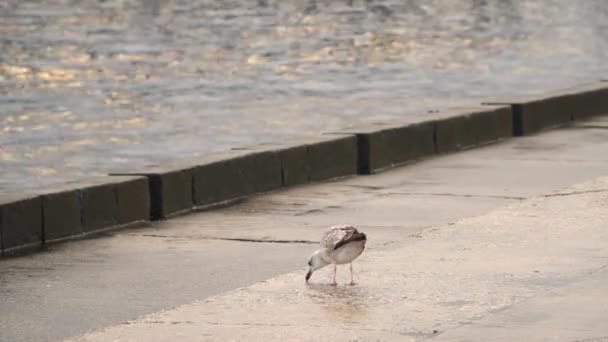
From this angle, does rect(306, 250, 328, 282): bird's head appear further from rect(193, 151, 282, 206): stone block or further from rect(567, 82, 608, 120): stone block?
rect(567, 82, 608, 120): stone block

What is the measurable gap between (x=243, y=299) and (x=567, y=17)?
40.1 m

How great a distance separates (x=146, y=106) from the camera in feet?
78.9

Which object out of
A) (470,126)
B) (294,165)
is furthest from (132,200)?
(470,126)

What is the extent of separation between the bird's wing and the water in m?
6.98

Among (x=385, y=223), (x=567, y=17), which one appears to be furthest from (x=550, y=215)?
(x=567, y=17)

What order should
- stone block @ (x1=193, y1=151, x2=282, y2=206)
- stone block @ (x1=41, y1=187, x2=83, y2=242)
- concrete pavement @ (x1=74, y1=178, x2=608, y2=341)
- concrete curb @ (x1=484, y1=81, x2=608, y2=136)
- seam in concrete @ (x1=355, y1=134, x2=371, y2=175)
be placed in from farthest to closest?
concrete curb @ (x1=484, y1=81, x2=608, y2=136)
seam in concrete @ (x1=355, y1=134, x2=371, y2=175)
stone block @ (x1=193, y1=151, x2=282, y2=206)
stone block @ (x1=41, y1=187, x2=83, y2=242)
concrete pavement @ (x1=74, y1=178, x2=608, y2=341)

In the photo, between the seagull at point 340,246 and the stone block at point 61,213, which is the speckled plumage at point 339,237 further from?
the stone block at point 61,213

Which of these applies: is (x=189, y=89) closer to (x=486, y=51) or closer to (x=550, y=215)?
(x=486, y=51)

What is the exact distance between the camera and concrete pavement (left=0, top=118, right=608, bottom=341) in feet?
27.8

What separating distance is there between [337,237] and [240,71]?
68.6ft

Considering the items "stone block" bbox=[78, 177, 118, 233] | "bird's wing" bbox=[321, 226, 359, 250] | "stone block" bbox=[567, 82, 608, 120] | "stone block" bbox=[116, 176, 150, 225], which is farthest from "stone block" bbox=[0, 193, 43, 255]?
"stone block" bbox=[567, 82, 608, 120]

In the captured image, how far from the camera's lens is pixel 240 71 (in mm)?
29812

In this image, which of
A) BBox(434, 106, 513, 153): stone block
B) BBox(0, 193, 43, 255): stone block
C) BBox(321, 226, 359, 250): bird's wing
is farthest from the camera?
BBox(434, 106, 513, 153): stone block

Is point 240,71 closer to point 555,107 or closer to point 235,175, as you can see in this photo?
point 555,107
